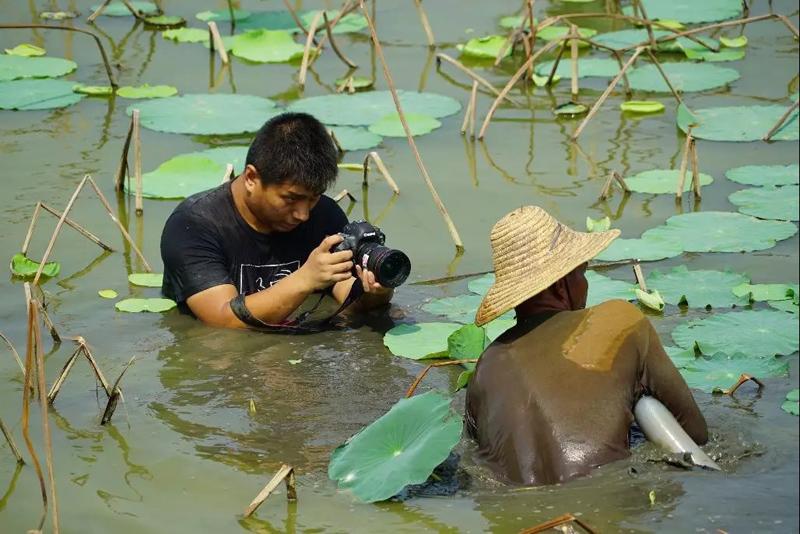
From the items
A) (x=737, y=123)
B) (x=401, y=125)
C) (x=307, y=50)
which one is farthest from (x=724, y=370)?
(x=307, y=50)

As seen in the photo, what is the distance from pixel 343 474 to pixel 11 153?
167 inches

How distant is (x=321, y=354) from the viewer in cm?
505

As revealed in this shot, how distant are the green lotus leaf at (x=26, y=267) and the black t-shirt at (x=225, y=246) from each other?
64 centimetres

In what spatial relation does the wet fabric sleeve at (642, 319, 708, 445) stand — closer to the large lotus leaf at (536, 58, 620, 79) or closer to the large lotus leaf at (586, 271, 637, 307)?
the large lotus leaf at (586, 271, 637, 307)

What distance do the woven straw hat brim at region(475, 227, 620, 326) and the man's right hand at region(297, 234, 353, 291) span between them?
4.14 feet

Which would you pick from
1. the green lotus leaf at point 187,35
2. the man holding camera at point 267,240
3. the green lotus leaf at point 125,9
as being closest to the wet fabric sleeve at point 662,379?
the man holding camera at point 267,240

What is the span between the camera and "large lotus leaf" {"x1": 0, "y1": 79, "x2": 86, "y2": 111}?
8031mm

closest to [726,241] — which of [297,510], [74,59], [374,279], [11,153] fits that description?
[374,279]

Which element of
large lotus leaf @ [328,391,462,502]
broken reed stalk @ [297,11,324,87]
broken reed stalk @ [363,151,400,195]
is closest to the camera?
large lotus leaf @ [328,391,462,502]

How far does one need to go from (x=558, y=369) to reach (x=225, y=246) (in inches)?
84.7

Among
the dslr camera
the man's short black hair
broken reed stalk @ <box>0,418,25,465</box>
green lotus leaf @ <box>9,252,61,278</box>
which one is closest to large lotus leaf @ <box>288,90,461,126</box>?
green lotus leaf @ <box>9,252,61,278</box>

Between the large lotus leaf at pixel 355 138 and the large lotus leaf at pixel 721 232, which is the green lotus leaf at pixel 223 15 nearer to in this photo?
the large lotus leaf at pixel 355 138

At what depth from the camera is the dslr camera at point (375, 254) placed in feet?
15.7

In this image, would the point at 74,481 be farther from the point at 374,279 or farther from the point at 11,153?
the point at 11,153
